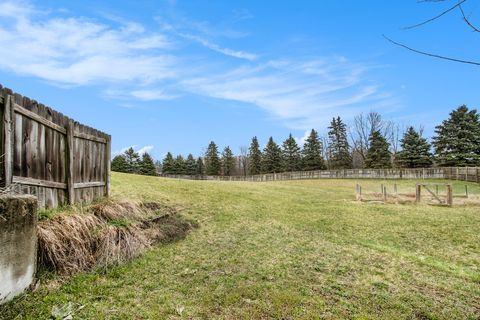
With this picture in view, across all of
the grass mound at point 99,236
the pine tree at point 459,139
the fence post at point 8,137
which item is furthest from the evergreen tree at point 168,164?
the fence post at point 8,137

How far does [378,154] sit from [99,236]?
4567 centimetres

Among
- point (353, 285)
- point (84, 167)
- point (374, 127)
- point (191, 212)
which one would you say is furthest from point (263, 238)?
point (374, 127)

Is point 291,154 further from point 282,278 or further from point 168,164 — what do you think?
point 282,278

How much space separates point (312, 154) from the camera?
51.7 meters

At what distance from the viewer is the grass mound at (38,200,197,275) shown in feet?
12.8

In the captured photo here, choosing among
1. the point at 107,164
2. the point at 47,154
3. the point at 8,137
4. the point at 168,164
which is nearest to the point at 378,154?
the point at 168,164

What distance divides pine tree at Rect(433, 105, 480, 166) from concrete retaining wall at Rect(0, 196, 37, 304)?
4234 cm

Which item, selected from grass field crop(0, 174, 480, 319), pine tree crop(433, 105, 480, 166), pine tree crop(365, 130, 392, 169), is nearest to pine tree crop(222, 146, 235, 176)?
pine tree crop(365, 130, 392, 169)

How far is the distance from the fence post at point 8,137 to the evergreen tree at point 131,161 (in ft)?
160

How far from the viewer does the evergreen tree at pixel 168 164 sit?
195 ft

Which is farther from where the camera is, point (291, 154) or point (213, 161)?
point (213, 161)

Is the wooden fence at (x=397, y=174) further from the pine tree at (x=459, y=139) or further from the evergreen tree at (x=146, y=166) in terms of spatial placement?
the evergreen tree at (x=146, y=166)

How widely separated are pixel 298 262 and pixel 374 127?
52.0 m

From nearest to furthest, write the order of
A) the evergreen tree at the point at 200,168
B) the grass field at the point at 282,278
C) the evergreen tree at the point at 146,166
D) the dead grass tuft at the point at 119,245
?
the grass field at the point at 282,278, the dead grass tuft at the point at 119,245, the evergreen tree at the point at 146,166, the evergreen tree at the point at 200,168
